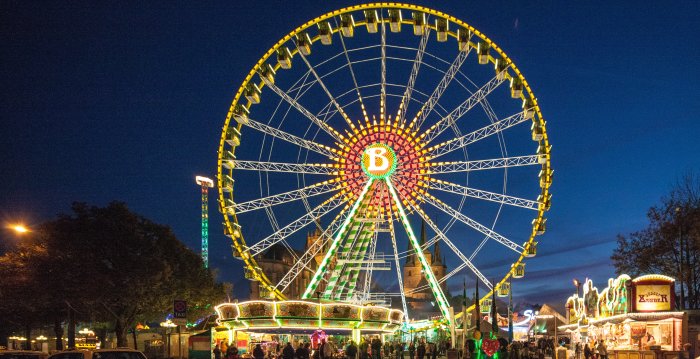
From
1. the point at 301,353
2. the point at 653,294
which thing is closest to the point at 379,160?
the point at 301,353

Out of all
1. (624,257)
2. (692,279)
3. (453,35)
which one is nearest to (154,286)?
(453,35)

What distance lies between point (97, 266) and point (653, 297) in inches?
1059

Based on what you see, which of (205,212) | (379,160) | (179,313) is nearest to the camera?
(179,313)

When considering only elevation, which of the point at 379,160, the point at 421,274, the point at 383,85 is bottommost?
the point at 421,274

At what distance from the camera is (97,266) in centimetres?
3681

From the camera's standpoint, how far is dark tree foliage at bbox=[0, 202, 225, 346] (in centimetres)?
3609

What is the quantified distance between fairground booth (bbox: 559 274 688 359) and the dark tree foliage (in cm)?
2363

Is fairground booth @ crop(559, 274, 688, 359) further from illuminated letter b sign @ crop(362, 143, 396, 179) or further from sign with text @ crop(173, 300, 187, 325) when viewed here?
sign with text @ crop(173, 300, 187, 325)

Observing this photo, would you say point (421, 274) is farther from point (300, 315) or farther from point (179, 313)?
point (179, 313)

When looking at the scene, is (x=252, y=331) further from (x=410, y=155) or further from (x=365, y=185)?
(x=410, y=155)

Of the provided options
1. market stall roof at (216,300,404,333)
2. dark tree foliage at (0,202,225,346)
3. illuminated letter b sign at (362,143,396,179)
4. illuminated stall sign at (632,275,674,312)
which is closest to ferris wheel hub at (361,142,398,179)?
→ illuminated letter b sign at (362,143,396,179)

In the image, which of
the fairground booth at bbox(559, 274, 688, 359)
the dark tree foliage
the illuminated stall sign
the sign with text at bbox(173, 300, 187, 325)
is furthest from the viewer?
the dark tree foliage

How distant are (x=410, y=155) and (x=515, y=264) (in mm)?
7516

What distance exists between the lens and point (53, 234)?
36625 mm
